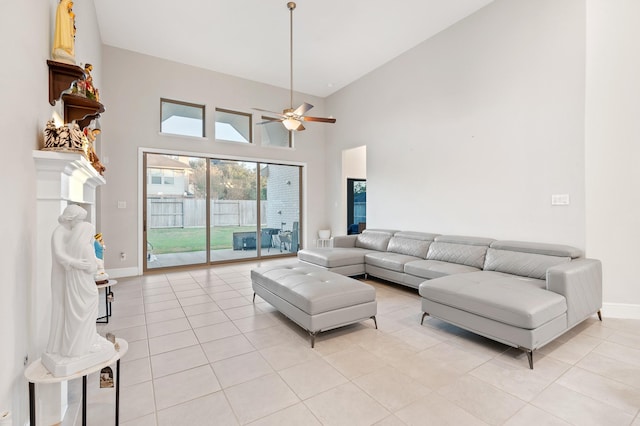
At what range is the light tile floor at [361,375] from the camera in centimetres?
175

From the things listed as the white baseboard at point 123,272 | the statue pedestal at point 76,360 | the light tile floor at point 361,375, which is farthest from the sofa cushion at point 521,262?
the white baseboard at point 123,272

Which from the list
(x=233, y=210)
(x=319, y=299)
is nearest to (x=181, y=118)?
(x=233, y=210)

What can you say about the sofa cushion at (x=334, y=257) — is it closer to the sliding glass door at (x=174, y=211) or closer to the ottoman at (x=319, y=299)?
the ottoman at (x=319, y=299)

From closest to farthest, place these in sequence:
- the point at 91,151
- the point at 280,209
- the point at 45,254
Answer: the point at 45,254 → the point at 91,151 → the point at 280,209

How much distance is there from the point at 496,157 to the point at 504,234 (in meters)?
1.09

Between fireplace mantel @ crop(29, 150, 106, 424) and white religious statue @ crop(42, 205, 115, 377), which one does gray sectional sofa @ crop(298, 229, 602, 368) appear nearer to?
white religious statue @ crop(42, 205, 115, 377)

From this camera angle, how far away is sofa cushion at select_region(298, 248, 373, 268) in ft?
15.4

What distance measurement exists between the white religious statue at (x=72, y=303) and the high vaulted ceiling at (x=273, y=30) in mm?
4071

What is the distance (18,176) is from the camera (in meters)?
1.44

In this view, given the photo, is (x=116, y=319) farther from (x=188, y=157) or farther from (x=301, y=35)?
(x=301, y=35)

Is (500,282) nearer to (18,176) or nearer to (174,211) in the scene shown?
(18,176)

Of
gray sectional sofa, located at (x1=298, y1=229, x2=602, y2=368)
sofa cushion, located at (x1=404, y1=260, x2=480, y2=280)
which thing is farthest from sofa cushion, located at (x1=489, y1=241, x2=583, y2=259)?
sofa cushion, located at (x1=404, y1=260, x2=480, y2=280)

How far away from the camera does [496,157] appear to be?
4.07m

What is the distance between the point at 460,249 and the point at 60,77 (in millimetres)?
4522
